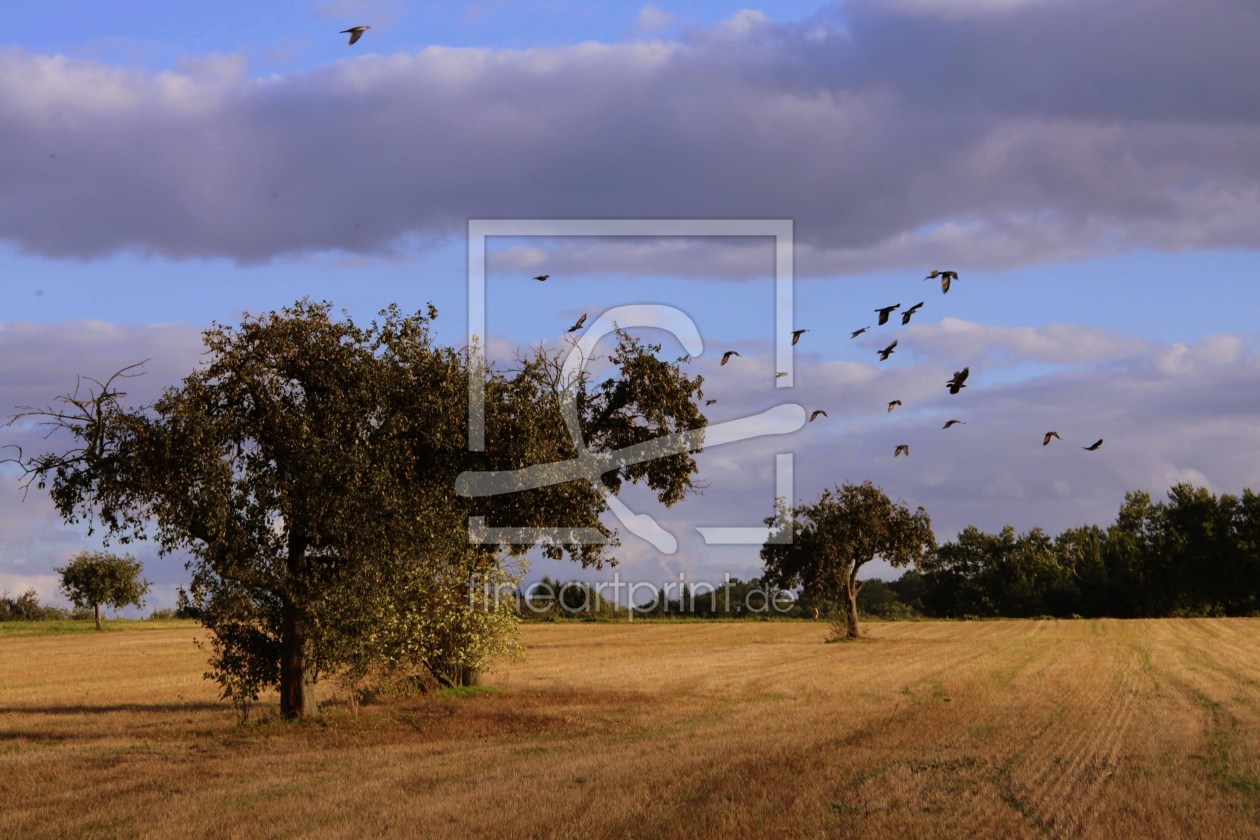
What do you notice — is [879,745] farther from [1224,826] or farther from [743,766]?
[1224,826]

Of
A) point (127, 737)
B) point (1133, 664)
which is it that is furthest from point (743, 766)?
point (1133, 664)

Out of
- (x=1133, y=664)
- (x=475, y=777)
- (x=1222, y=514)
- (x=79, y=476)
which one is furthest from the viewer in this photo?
(x=1222, y=514)

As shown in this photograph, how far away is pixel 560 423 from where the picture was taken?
98.2 ft

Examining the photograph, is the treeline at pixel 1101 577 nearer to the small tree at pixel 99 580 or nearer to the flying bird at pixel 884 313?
the small tree at pixel 99 580

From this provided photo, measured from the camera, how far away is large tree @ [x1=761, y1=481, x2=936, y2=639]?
6669 centimetres

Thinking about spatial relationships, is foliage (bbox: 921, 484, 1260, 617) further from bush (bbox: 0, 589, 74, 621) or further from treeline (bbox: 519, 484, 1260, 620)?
bush (bbox: 0, 589, 74, 621)

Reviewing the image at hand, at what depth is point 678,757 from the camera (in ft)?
69.4

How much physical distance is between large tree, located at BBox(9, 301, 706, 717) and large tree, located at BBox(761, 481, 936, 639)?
39909 mm

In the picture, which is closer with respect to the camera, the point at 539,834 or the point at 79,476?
the point at 539,834

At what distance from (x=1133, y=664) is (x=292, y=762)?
35787mm

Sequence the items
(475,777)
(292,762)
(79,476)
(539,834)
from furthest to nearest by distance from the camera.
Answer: (79,476)
(292,762)
(475,777)
(539,834)

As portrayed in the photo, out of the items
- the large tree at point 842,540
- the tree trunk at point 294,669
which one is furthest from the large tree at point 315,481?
the large tree at point 842,540

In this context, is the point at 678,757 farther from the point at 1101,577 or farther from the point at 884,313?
the point at 1101,577

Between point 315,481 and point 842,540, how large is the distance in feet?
151
